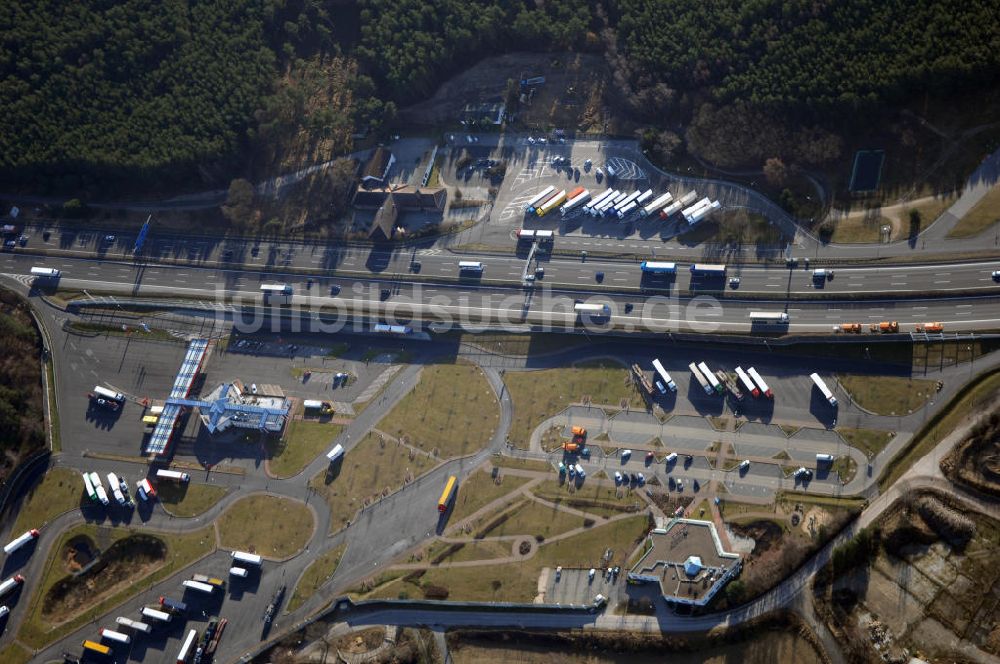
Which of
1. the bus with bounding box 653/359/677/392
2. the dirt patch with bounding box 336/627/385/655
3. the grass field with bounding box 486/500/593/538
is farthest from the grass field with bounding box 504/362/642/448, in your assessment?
the dirt patch with bounding box 336/627/385/655

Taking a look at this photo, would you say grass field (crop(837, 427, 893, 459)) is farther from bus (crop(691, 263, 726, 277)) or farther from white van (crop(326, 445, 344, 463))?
white van (crop(326, 445, 344, 463))

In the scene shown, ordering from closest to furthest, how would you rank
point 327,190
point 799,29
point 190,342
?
1. point 799,29
2. point 190,342
3. point 327,190

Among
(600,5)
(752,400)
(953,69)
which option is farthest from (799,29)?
(752,400)

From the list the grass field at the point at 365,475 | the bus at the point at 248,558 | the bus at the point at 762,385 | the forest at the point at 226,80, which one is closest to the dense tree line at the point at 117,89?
the forest at the point at 226,80

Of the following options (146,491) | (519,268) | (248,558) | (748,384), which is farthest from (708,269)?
(146,491)

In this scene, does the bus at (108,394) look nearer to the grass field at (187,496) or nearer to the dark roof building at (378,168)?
the grass field at (187,496)

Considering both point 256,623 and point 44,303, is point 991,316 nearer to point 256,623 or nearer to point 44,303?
point 256,623

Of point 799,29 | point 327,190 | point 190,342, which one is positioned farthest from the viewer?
point 327,190
